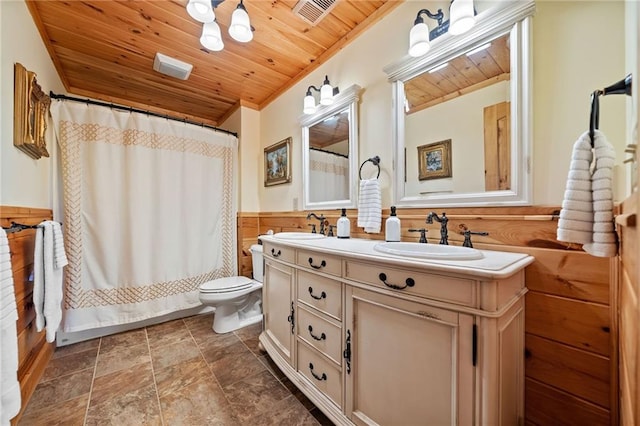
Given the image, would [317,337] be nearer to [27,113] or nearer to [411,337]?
[411,337]

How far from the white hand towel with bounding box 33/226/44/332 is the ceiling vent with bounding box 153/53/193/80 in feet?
4.73

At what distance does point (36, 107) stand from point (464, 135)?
2.43 metres

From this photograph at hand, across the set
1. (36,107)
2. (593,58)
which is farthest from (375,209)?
(36,107)

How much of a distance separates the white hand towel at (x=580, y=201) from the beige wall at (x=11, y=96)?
2245mm

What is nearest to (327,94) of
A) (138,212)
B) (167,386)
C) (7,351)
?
(138,212)

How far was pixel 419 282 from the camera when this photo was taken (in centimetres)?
81

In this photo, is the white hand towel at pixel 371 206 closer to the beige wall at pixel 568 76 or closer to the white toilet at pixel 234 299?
the beige wall at pixel 568 76

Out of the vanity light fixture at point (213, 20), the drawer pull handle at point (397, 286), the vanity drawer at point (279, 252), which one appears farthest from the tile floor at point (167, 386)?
the vanity light fixture at point (213, 20)

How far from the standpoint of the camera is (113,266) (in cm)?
201

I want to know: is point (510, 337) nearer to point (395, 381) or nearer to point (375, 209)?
point (395, 381)

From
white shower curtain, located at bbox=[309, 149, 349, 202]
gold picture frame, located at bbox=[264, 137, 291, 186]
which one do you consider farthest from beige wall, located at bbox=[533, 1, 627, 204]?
gold picture frame, located at bbox=[264, 137, 291, 186]

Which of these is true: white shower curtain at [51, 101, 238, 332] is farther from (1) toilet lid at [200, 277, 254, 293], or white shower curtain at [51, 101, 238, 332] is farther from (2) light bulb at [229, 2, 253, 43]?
(2) light bulb at [229, 2, 253, 43]

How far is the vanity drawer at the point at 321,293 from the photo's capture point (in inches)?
42.9

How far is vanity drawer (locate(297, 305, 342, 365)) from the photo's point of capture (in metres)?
1.09
